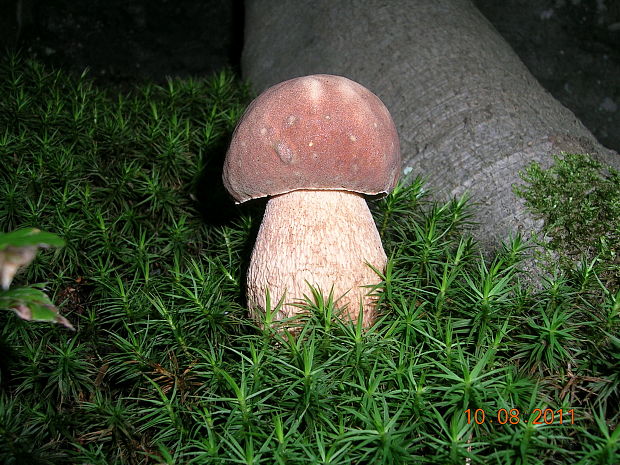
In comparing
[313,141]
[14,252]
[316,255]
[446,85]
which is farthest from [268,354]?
[446,85]

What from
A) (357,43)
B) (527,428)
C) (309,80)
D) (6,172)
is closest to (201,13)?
(357,43)

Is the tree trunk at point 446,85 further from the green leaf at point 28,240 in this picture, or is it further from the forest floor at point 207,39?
the green leaf at point 28,240

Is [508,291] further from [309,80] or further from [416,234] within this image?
[309,80]

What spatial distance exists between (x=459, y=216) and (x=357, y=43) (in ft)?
4.24

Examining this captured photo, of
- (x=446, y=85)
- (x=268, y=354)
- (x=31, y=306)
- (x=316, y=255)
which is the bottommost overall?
(x=268, y=354)

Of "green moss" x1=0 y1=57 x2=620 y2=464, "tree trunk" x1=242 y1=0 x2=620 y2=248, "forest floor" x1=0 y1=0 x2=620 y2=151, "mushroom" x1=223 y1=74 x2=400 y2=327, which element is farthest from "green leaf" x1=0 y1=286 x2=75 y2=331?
"forest floor" x1=0 y1=0 x2=620 y2=151

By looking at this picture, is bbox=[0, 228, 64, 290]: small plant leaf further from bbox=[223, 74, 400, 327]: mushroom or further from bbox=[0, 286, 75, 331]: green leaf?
bbox=[223, 74, 400, 327]: mushroom

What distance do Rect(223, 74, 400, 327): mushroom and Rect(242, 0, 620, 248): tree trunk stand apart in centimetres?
56

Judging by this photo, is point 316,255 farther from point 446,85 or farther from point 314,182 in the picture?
point 446,85

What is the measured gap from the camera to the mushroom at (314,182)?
4.39 feet

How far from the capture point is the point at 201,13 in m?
3.84

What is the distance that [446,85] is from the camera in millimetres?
2178

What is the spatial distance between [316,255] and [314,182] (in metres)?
0.25
